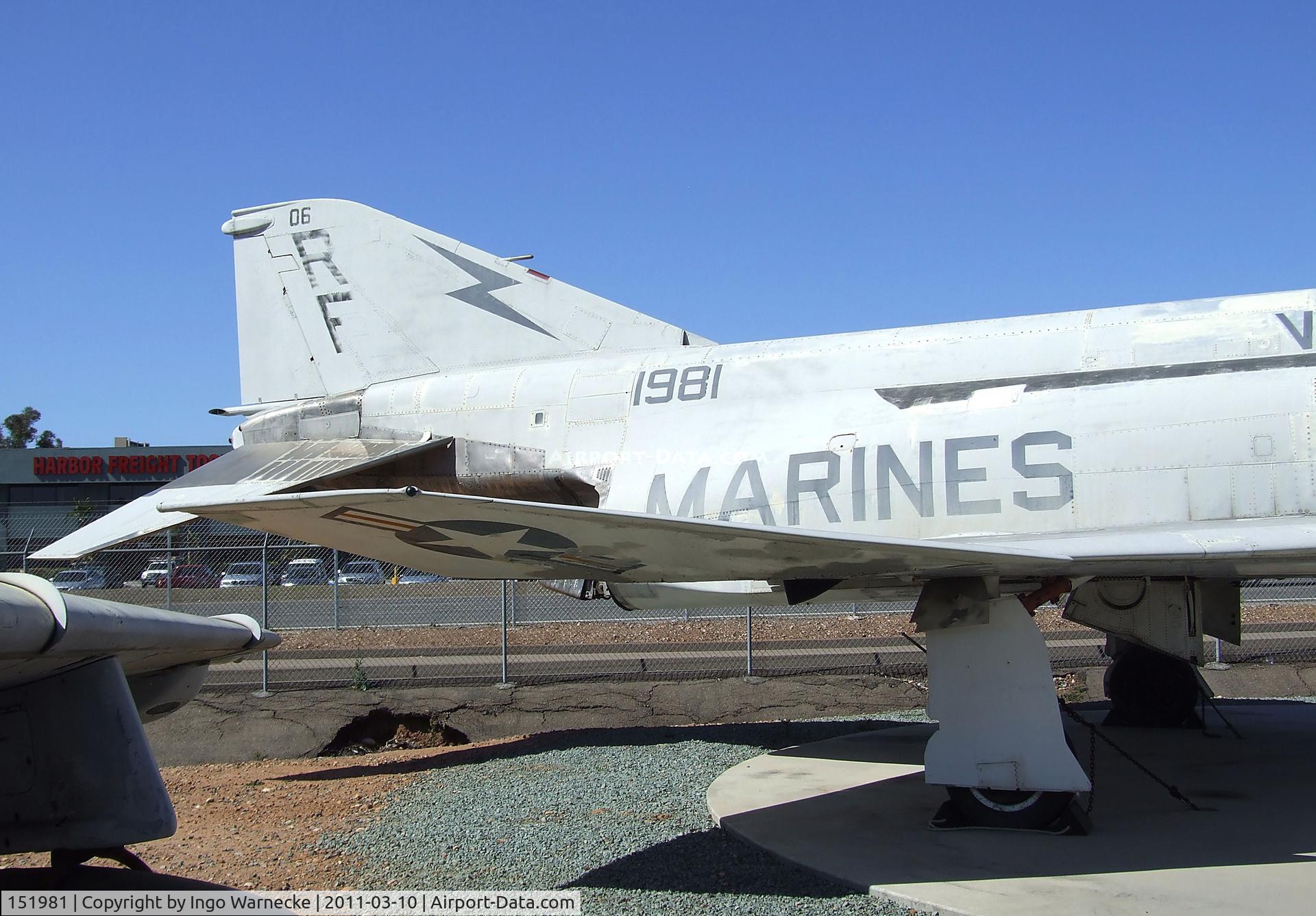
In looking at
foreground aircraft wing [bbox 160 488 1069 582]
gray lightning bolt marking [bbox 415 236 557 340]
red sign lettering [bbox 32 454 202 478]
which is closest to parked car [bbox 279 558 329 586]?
gray lightning bolt marking [bbox 415 236 557 340]

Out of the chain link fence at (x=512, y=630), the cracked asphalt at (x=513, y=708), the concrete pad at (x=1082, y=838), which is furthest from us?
the chain link fence at (x=512, y=630)

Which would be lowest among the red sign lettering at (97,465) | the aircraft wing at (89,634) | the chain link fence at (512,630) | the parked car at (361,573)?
the chain link fence at (512,630)

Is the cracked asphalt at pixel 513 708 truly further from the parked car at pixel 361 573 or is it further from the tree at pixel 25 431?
the tree at pixel 25 431

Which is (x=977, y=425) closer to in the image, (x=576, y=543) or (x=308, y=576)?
(x=576, y=543)

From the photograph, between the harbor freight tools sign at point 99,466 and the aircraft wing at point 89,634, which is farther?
the harbor freight tools sign at point 99,466

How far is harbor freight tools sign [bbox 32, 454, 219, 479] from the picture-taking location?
50.4 m

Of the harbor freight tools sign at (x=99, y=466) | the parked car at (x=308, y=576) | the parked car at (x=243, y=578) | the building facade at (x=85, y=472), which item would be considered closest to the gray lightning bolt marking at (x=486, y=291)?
the parked car at (x=308, y=576)

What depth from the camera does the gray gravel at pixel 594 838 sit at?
5293mm

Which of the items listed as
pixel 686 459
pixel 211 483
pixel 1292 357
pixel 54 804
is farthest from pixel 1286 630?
pixel 54 804

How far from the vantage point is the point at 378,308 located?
9.84 m

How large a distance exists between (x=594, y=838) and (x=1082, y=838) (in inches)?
117

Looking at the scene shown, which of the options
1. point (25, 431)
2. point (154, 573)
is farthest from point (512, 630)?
point (25, 431)

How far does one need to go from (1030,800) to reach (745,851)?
1.73 metres

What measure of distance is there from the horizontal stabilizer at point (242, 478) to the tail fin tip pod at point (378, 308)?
939 millimetres
